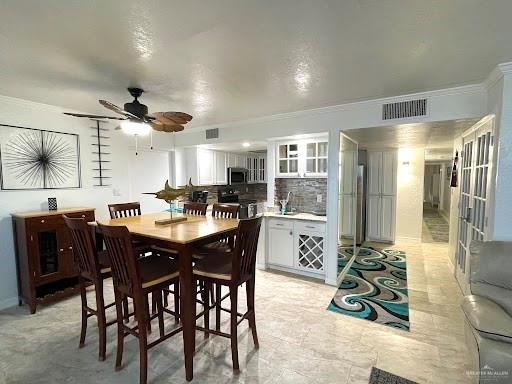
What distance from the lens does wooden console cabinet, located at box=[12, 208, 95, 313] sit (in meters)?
2.84

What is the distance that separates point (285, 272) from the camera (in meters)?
4.02

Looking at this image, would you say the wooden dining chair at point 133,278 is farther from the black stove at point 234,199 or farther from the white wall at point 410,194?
the white wall at point 410,194

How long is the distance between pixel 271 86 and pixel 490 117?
2112 mm

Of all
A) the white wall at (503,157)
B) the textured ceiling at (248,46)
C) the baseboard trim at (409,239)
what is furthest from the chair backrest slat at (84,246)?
the baseboard trim at (409,239)

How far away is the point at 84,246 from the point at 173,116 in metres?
1.36

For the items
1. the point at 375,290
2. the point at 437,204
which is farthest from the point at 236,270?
the point at 437,204

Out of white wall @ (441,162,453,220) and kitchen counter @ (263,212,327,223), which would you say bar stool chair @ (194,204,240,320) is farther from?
white wall @ (441,162,453,220)

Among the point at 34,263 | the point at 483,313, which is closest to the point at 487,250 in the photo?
the point at 483,313

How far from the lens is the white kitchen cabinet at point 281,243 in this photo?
390 cm

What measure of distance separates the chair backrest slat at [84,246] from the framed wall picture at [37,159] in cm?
163

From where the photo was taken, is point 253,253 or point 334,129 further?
point 334,129

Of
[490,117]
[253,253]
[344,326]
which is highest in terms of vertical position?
[490,117]

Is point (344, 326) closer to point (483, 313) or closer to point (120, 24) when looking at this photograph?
point (483, 313)

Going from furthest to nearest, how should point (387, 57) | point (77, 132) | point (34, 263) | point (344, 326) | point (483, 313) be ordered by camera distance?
point (77, 132) < point (34, 263) < point (344, 326) < point (387, 57) < point (483, 313)
